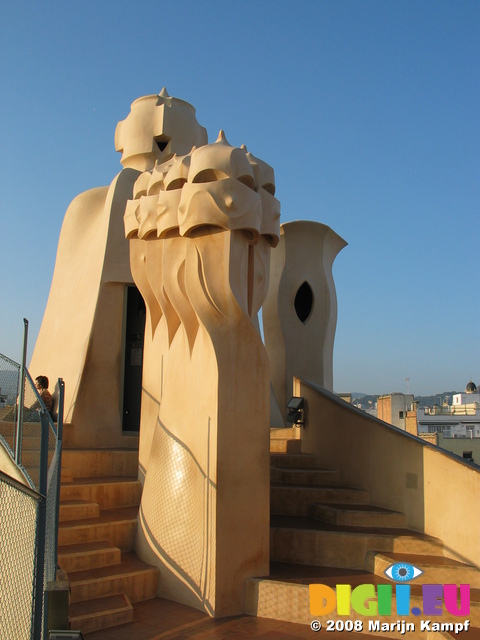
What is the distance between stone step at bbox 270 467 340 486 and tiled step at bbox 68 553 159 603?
8.53ft

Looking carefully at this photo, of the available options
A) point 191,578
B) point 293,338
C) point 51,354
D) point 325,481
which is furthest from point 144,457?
point 293,338

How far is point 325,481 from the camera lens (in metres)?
8.77

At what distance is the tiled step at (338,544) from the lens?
22.5 ft

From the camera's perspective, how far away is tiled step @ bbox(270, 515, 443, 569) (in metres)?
6.86

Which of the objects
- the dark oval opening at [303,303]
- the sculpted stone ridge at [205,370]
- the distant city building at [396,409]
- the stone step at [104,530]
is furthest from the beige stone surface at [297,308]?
the distant city building at [396,409]

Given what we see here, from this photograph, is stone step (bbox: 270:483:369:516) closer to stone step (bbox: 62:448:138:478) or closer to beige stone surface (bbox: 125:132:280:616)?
beige stone surface (bbox: 125:132:280:616)

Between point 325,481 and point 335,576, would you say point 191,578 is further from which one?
point 325,481

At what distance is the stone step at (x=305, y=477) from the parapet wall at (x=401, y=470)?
0.16 metres

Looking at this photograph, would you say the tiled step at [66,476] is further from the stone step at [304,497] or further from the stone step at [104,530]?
the stone step at [304,497]

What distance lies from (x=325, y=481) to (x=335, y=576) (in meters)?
2.23

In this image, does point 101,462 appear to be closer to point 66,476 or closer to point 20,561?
point 66,476

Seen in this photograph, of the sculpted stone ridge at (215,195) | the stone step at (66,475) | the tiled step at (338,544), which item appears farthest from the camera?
the stone step at (66,475)

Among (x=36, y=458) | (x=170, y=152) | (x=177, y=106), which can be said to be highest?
(x=177, y=106)

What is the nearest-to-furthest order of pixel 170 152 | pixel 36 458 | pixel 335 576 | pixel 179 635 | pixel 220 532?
pixel 179 635 → pixel 220 532 → pixel 335 576 → pixel 36 458 → pixel 170 152
